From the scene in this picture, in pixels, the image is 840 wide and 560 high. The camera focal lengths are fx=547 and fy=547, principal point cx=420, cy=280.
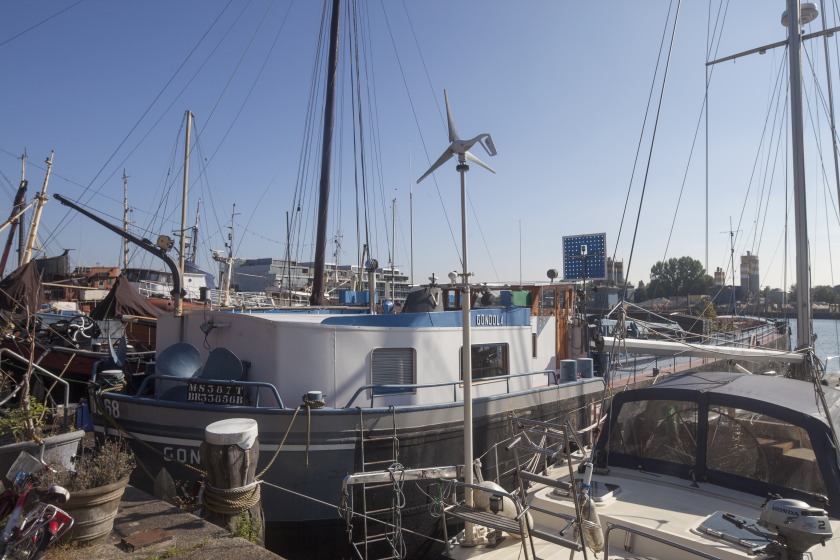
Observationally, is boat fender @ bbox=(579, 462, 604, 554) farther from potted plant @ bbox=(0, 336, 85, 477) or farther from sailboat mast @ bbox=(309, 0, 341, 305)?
sailboat mast @ bbox=(309, 0, 341, 305)

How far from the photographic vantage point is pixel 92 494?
4.41 meters

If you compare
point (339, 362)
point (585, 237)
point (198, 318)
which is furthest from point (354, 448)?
point (585, 237)

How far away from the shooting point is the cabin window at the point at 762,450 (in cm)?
520

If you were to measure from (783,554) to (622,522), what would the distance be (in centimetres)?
127

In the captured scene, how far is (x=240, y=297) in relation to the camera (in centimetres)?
2814

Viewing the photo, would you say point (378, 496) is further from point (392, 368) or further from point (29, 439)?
point (29, 439)

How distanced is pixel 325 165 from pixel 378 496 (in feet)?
31.2

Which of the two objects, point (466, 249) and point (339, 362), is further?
point (339, 362)

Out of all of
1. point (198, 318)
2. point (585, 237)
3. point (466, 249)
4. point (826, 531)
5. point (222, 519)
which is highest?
point (585, 237)

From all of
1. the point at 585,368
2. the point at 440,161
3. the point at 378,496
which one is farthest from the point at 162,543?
the point at 585,368

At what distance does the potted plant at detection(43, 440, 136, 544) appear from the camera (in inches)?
173

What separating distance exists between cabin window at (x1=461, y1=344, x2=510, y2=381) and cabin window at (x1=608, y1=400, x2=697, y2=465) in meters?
3.23

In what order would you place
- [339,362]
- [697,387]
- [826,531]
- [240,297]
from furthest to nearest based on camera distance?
[240,297], [339,362], [697,387], [826,531]

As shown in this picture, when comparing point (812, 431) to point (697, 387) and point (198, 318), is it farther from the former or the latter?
point (198, 318)
